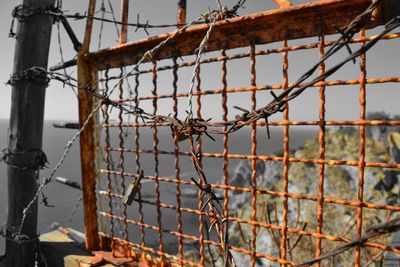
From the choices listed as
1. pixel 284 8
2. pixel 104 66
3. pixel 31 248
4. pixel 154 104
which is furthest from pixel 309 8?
pixel 31 248

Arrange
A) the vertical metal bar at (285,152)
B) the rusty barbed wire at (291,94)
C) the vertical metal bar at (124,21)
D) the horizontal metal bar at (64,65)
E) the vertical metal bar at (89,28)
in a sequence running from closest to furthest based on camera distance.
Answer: the rusty barbed wire at (291,94), the vertical metal bar at (285,152), the vertical metal bar at (124,21), the vertical metal bar at (89,28), the horizontal metal bar at (64,65)

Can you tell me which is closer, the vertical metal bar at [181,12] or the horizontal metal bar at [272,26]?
the horizontal metal bar at [272,26]

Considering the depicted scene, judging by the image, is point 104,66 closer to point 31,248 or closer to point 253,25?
point 253,25

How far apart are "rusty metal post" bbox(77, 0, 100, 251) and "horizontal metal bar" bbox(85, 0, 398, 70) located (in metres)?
0.76

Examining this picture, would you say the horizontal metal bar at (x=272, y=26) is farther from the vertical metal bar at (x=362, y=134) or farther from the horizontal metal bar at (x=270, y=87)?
the horizontal metal bar at (x=270, y=87)

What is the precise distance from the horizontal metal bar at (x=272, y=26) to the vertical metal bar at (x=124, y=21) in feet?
0.97

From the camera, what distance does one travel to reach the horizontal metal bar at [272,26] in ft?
5.37

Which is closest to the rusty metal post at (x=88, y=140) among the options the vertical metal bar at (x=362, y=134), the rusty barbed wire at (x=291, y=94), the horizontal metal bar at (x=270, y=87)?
the horizontal metal bar at (x=270, y=87)

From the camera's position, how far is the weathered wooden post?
3127 millimetres

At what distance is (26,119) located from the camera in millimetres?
3182

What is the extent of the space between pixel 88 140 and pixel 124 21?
1.30m

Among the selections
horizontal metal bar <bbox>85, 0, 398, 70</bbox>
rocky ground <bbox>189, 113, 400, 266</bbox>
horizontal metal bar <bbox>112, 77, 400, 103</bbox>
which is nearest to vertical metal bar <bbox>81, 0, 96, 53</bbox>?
horizontal metal bar <bbox>85, 0, 398, 70</bbox>

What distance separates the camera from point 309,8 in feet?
5.61

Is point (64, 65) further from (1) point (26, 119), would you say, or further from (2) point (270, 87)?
(2) point (270, 87)
